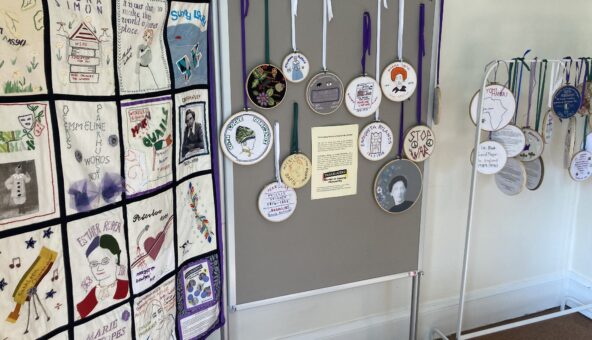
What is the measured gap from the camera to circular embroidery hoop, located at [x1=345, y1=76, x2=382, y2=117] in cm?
176

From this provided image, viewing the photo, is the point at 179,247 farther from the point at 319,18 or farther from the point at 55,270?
the point at 319,18

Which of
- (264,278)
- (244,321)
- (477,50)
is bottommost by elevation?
(244,321)

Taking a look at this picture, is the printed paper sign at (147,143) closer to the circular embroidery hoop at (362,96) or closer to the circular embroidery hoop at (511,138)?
the circular embroidery hoop at (362,96)

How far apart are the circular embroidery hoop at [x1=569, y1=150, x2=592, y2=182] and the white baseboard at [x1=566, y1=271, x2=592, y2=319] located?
A: 0.72 m

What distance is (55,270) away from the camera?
1203 mm

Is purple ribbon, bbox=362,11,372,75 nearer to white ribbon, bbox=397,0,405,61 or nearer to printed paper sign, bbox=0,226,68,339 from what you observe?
white ribbon, bbox=397,0,405,61

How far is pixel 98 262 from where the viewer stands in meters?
1.31

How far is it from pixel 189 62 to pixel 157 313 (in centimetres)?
75

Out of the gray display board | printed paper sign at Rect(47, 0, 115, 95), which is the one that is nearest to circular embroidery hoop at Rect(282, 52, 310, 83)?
the gray display board

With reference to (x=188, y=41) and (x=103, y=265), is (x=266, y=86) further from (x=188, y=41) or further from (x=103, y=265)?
(x=103, y=265)

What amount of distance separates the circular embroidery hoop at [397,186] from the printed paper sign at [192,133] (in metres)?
0.66

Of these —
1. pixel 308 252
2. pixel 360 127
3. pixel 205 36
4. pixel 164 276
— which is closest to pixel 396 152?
pixel 360 127

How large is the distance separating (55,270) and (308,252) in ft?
2.93

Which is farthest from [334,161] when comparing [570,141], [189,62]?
[570,141]
